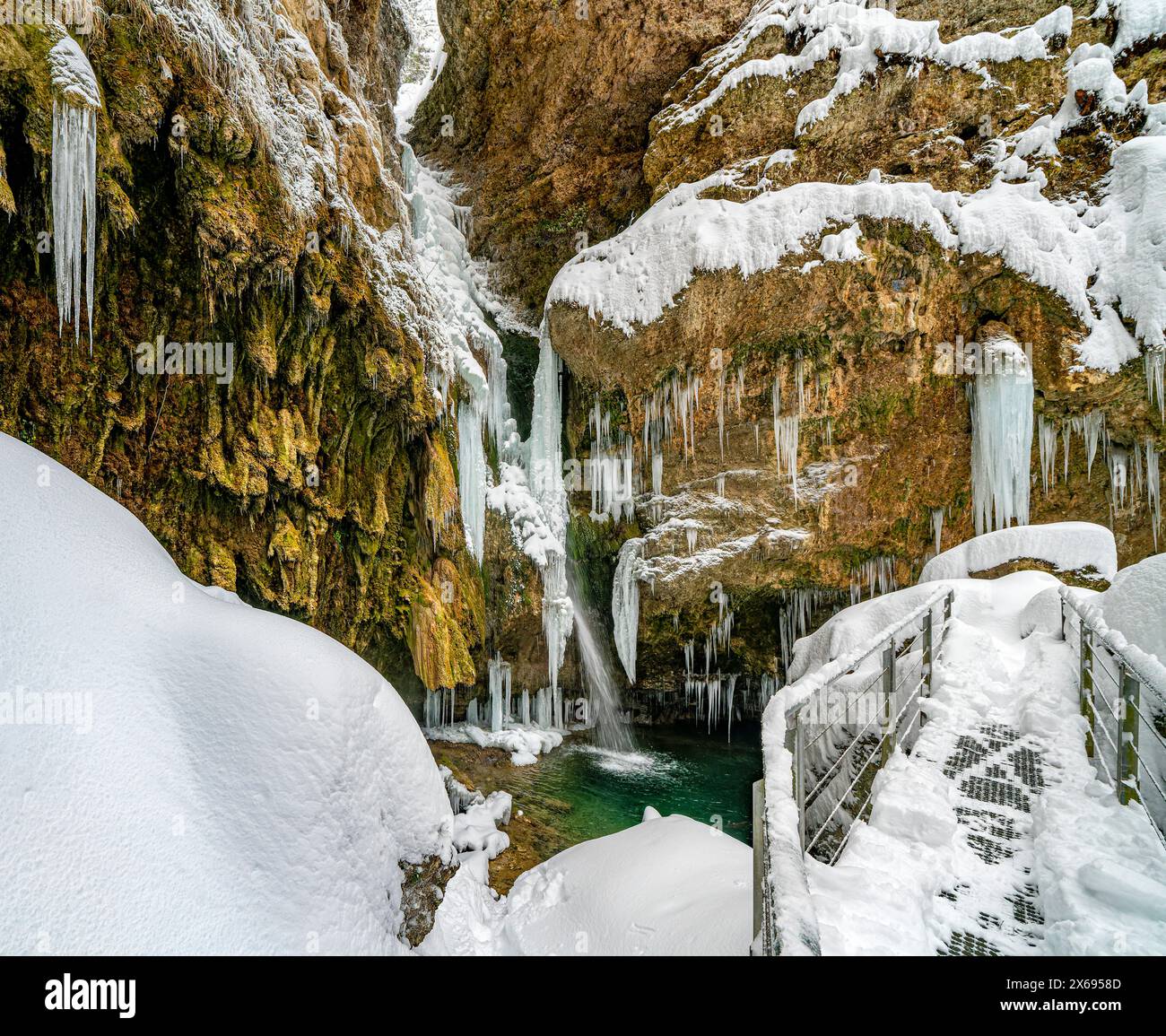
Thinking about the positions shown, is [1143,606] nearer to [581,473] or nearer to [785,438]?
[785,438]

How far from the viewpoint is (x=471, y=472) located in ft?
32.7

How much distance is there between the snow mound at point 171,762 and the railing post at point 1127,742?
4188 millimetres

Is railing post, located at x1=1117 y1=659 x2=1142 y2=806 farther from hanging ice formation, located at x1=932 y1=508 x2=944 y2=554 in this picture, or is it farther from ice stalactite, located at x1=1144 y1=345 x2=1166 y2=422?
ice stalactite, located at x1=1144 y1=345 x2=1166 y2=422

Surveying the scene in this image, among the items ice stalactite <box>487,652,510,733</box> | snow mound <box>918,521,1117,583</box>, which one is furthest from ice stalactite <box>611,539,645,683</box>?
snow mound <box>918,521,1117,583</box>

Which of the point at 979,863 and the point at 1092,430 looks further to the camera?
the point at 1092,430

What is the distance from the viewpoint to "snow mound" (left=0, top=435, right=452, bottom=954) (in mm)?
2455

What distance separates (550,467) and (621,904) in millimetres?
8810

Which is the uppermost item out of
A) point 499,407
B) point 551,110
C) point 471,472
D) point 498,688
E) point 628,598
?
A: point 551,110

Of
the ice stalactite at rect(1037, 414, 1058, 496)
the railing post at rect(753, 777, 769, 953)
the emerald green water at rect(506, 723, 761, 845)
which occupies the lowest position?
the emerald green water at rect(506, 723, 761, 845)

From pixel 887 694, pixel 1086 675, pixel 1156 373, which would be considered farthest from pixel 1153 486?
pixel 887 694

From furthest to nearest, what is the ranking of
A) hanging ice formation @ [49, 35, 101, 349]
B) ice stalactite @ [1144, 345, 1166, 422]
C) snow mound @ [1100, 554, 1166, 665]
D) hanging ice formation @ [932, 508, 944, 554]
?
1. hanging ice formation @ [932, 508, 944, 554]
2. ice stalactite @ [1144, 345, 1166, 422]
3. hanging ice formation @ [49, 35, 101, 349]
4. snow mound @ [1100, 554, 1166, 665]

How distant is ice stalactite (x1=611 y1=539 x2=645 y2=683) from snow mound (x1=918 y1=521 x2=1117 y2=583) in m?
5.28

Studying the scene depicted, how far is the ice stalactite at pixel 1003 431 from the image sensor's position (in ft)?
29.1

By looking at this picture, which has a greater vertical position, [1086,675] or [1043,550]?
[1043,550]
